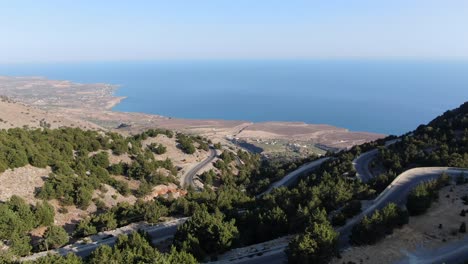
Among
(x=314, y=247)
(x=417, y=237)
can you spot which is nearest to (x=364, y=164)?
(x=417, y=237)

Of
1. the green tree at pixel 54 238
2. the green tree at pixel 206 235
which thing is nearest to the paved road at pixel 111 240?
the green tree at pixel 54 238

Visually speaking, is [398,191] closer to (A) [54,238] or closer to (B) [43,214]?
(A) [54,238]

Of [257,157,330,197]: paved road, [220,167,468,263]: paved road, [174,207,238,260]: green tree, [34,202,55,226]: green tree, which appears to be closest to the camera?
[220,167,468,263]: paved road

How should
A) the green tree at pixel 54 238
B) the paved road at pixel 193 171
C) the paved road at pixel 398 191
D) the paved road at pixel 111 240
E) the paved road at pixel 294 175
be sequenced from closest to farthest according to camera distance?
the paved road at pixel 398 191 < the paved road at pixel 111 240 < the green tree at pixel 54 238 < the paved road at pixel 294 175 < the paved road at pixel 193 171

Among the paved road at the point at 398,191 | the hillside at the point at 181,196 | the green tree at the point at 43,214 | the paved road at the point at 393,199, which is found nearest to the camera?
the paved road at the point at 393,199

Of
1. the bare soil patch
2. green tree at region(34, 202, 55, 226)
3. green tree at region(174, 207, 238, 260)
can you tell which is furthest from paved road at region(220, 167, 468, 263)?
green tree at region(34, 202, 55, 226)

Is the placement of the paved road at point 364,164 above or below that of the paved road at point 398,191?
below

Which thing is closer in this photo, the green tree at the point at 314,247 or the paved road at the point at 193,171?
the green tree at the point at 314,247

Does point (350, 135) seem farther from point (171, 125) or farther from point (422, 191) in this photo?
point (422, 191)

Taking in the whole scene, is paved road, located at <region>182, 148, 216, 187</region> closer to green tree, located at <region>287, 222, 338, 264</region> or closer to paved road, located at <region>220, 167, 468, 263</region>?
paved road, located at <region>220, 167, 468, 263</region>

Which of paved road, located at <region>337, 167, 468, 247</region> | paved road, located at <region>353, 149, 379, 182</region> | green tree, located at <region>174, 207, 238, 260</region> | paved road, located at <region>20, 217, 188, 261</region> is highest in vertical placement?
paved road, located at <region>337, 167, 468, 247</region>

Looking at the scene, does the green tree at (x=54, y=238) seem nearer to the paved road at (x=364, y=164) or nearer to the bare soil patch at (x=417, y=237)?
the bare soil patch at (x=417, y=237)
